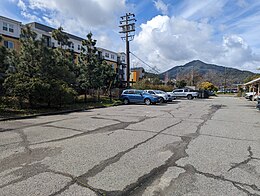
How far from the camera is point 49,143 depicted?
229 inches

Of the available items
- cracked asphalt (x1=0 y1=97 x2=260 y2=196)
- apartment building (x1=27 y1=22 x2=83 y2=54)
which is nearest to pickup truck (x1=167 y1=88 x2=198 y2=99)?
apartment building (x1=27 y1=22 x2=83 y2=54)

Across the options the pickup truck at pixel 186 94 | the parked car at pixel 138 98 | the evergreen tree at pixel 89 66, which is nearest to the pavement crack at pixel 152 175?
the parked car at pixel 138 98

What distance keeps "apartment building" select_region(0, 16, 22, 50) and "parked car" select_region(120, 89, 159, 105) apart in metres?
23.8

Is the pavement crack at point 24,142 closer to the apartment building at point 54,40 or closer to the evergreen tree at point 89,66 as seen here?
the evergreen tree at point 89,66

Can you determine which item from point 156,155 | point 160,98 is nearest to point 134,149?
point 156,155

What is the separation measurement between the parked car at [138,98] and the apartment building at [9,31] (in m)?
23.8

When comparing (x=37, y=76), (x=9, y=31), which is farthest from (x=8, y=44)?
(x=37, y=76)

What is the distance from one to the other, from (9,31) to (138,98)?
87.1 feet

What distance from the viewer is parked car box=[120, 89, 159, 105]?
20984mm

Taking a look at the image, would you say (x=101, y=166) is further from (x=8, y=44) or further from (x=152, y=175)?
(x=8, y=44)

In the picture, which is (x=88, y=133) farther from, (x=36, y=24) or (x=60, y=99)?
(x=36, y=24)

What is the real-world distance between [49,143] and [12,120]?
596 centimetres

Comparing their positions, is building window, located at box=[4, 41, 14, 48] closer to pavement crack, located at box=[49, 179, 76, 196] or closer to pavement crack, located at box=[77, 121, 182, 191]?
pavement crack, located at box=[77, 121, 182, 191]

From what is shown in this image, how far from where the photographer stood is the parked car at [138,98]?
2098 cm
